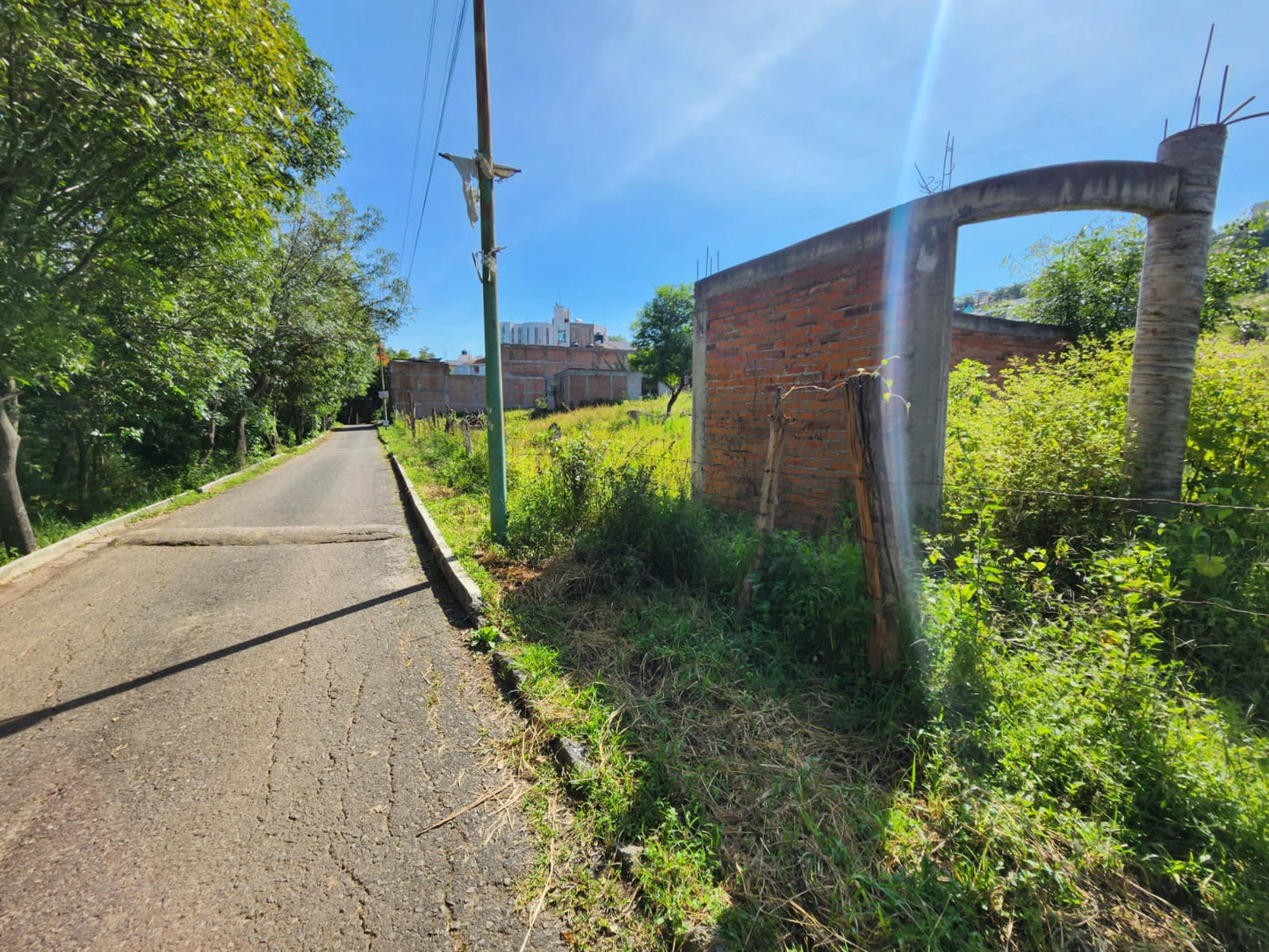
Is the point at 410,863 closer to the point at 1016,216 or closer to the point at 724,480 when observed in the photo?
the point at 724,480

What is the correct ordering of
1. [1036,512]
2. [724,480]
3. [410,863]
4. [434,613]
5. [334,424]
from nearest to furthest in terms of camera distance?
[410,863]
[1036,512]
[434,613]
[724,480]
[334,424]

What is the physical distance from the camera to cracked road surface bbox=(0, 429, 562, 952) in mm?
1627

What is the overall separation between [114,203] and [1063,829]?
835 centimetres

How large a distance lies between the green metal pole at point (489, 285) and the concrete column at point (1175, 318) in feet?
17.7

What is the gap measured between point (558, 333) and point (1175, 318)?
76.1 meters

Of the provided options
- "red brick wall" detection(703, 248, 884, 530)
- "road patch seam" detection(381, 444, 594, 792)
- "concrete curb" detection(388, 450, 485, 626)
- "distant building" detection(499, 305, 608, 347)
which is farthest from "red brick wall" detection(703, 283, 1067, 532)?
"distant building" detection(499, 305, 608, 347)

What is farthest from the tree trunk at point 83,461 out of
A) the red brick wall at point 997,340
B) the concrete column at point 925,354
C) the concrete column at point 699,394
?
the red brick wall at point 997,340

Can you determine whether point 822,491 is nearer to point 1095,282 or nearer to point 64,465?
point 1095,282

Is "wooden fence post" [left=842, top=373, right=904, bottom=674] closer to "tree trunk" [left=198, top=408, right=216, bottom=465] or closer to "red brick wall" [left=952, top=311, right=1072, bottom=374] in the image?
"red brick wall" [left=952, top=311, right=1072, bottom=374]

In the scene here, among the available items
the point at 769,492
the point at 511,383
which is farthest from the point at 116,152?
the point at 511,383

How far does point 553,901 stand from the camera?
1.67m

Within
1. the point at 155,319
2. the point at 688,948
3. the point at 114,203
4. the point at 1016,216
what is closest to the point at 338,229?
the point at 155,319

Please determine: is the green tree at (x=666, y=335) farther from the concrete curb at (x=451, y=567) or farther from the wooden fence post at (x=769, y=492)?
the wooden fence post at (x=769, y=492)

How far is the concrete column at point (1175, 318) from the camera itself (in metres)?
3.31
